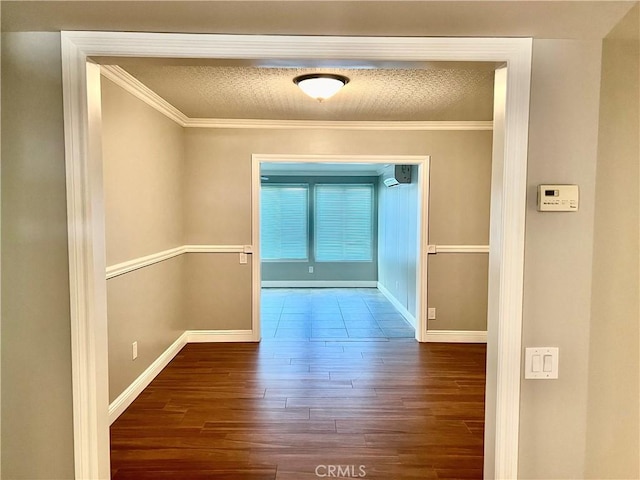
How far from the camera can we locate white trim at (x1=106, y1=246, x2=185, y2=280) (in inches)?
107

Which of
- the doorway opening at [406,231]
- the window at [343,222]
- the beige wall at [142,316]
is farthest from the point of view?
the window at [343,222]

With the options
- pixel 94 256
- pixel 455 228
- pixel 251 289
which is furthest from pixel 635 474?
pixel 251 289

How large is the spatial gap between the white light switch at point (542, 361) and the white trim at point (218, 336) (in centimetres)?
347

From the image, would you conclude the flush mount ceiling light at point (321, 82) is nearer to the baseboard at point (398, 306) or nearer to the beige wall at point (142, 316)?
the beige wall at point (142, 316)

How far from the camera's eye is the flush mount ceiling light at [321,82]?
2.74m

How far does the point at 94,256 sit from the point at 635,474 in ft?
6.43

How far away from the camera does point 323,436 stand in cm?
262

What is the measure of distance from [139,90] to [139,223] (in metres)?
0.99

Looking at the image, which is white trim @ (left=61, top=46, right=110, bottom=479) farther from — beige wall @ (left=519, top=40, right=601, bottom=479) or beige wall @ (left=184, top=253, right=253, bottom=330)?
beige wall @ (left=184, top=253, right=253, bottom=330)

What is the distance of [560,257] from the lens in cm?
142

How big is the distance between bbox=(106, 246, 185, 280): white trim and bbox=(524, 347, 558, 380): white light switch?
239cm

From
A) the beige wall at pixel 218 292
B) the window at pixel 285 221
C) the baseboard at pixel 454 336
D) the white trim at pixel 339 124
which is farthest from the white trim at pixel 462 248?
the window at pixel 285 221

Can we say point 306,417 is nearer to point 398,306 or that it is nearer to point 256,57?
point 256,57

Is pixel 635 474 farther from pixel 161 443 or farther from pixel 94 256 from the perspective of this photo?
A: pixel 161 443
